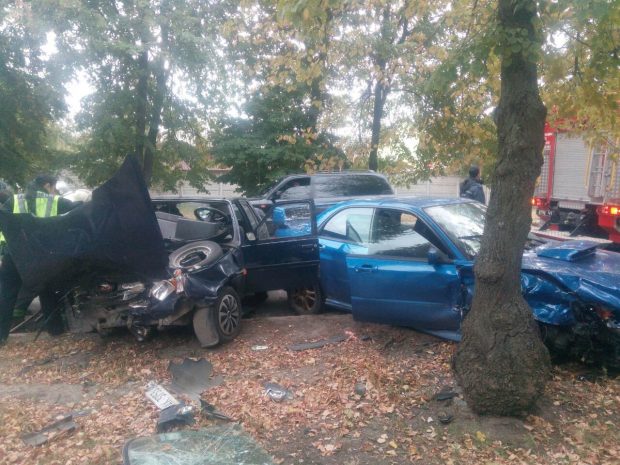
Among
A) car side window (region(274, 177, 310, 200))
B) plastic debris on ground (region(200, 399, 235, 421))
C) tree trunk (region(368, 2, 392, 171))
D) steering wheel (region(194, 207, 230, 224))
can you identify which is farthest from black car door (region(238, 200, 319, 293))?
tree trunk (region(368, 2, 392, 171))

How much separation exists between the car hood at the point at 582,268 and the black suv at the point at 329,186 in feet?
17.8

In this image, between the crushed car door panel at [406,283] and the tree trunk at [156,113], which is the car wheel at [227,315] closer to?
the crushed car door panel at [406,283]

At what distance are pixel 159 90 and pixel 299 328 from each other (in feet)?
31.8

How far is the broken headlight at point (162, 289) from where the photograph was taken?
17.2ft

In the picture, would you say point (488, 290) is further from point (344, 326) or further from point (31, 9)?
point (31, 9)

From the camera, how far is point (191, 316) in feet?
18.8

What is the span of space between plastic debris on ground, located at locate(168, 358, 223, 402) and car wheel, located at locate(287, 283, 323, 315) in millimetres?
1904

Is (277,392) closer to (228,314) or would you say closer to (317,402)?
(317,402)

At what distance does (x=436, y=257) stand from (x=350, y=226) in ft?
5.22

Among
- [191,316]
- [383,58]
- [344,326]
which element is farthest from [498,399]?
[383,58]

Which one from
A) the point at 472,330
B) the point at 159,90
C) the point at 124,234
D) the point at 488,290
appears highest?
the point at 159,90

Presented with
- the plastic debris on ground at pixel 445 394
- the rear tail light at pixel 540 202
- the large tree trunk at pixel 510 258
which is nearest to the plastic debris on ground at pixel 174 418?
the plastic debris on ground at pixel 445 394

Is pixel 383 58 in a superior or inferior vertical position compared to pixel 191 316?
superior

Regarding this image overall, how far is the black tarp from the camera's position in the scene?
480cm
